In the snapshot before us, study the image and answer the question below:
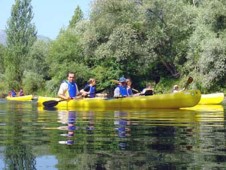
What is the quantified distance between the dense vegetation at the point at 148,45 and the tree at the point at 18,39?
514 inches

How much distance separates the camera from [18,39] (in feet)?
200

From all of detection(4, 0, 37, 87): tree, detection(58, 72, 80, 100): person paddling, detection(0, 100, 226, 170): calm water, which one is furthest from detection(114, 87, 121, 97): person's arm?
detection(4, 0, 37, 87): tree

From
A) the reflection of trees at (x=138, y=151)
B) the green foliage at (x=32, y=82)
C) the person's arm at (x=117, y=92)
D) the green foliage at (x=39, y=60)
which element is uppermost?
the green foliage at (x=39, y=60)

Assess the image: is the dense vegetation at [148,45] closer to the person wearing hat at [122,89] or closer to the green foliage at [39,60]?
the green foliage at [39,60]

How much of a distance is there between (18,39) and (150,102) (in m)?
48.5

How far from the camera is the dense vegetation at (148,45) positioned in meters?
30.5

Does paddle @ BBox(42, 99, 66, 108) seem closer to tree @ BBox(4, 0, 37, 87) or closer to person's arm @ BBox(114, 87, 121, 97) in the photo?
person's arm @ BBox(114, 87, 121, 97)

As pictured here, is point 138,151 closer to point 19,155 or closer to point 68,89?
point 19,155

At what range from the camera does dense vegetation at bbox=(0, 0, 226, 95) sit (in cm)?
3050

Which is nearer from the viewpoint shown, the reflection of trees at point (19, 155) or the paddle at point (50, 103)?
the reflection of trees at point (19, 155)

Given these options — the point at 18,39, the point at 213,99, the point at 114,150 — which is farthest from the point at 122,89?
the point at 18,39

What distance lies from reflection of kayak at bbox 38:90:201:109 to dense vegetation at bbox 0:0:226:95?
1471cm

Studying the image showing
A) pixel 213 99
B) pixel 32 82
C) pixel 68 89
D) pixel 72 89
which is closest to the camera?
pixel 72 89

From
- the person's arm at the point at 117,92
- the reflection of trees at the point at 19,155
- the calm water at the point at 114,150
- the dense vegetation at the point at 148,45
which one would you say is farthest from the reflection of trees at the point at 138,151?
the dense vegetation at the point at 148,45
